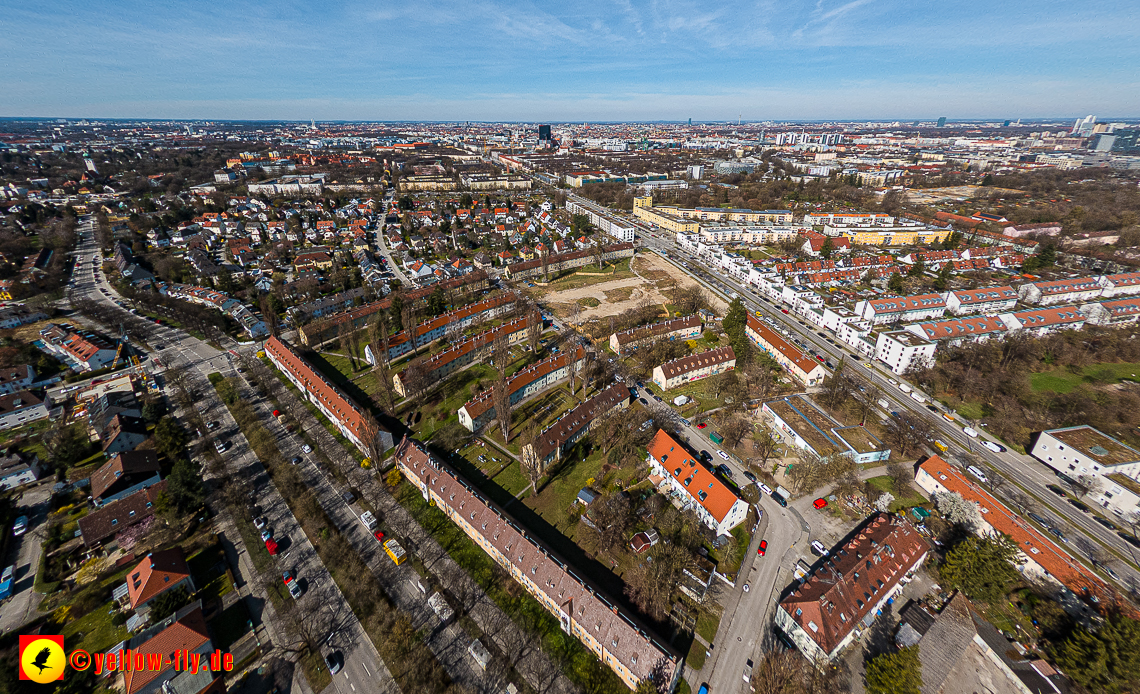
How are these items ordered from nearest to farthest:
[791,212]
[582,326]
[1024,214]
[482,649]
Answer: [482,649]
[582,326]
[1024,214]
[791,212]

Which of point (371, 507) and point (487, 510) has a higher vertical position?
point (487, 510)

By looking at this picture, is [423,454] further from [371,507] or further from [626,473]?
[626,473]

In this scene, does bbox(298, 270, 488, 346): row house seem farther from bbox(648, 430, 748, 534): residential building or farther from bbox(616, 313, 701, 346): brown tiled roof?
bbox(648, 430, 748, 534): residential building

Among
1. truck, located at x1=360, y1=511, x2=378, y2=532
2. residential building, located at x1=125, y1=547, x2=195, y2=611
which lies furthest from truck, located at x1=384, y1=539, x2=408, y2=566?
residential building, located at x1=125, y1=547, x2=195, y2=611

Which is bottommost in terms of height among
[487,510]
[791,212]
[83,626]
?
[83,626]

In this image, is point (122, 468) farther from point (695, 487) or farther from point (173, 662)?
point (695, 487)

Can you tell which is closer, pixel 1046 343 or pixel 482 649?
pixel 482 649

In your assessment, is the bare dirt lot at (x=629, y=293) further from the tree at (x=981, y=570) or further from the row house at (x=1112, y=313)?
the row house at (x=1112, y=313)

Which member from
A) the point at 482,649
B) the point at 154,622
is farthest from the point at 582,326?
the point at 154,622
